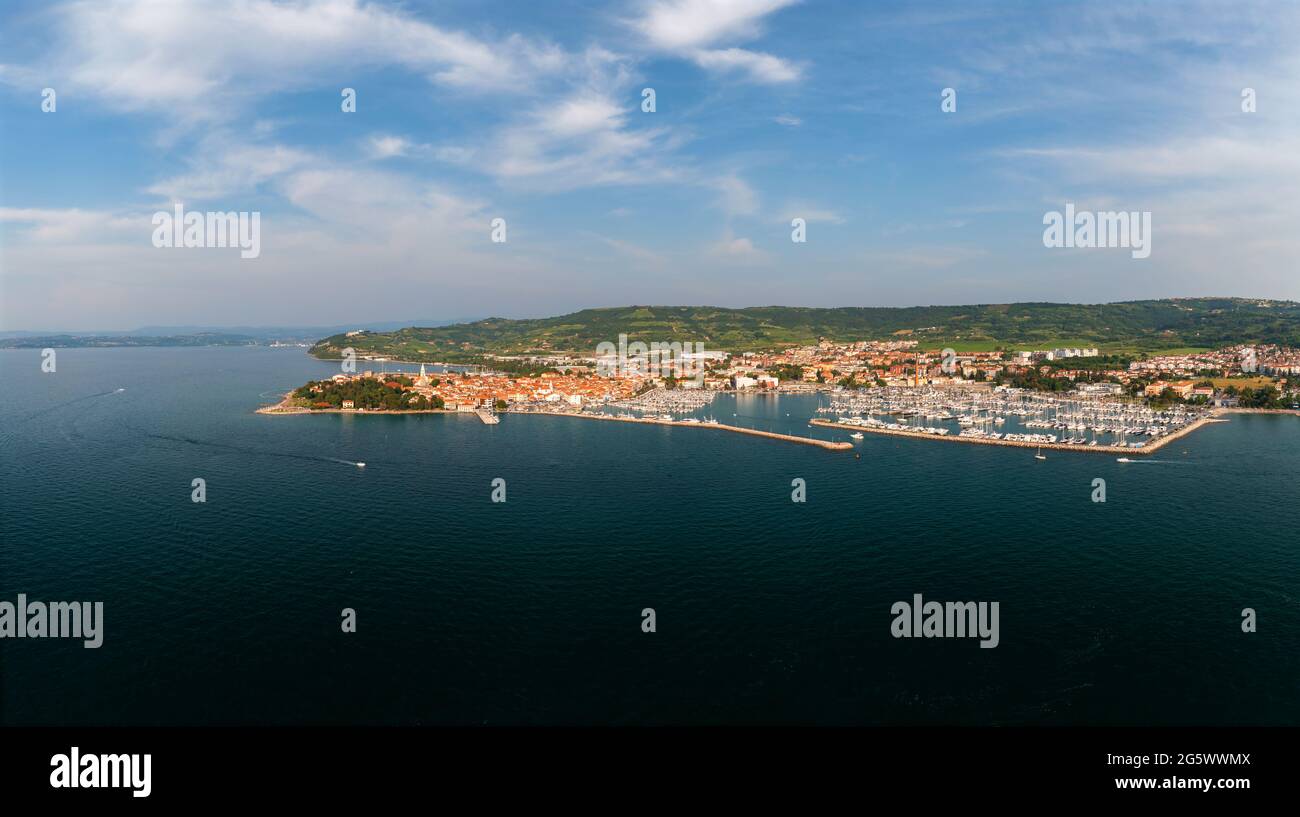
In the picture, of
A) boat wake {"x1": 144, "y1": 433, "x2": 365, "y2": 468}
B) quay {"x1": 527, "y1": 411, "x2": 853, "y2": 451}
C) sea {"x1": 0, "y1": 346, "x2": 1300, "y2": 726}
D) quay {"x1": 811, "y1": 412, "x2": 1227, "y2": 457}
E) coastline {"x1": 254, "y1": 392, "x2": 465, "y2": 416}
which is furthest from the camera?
coastline {"x1": 254, "y1": 392, "x2": 465, "y2": 416}

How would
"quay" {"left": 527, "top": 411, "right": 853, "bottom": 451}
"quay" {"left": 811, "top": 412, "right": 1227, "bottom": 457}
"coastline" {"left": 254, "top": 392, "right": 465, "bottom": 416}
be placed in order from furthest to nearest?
"coastline" {"left": 254, "top": 392, "right": 465, "bottom": 416}
"quay" {"left": 527, "top": 411, "right": 853, "bottom": 451}
"quay" {"left": 811, "top": 412, "right": 1227, "bottom": 457}

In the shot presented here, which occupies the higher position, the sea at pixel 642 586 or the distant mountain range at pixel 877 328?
the distant mountain range at pixel 877 328

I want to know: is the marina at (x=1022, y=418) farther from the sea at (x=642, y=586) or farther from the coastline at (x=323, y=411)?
the coastline at (x=323, y=411)

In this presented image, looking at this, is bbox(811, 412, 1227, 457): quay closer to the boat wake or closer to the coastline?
the coastline

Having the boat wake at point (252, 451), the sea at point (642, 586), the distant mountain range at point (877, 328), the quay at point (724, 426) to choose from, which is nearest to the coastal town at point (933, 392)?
the quay at point (724, 426)

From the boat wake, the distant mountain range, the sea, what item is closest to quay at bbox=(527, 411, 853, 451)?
the sea
